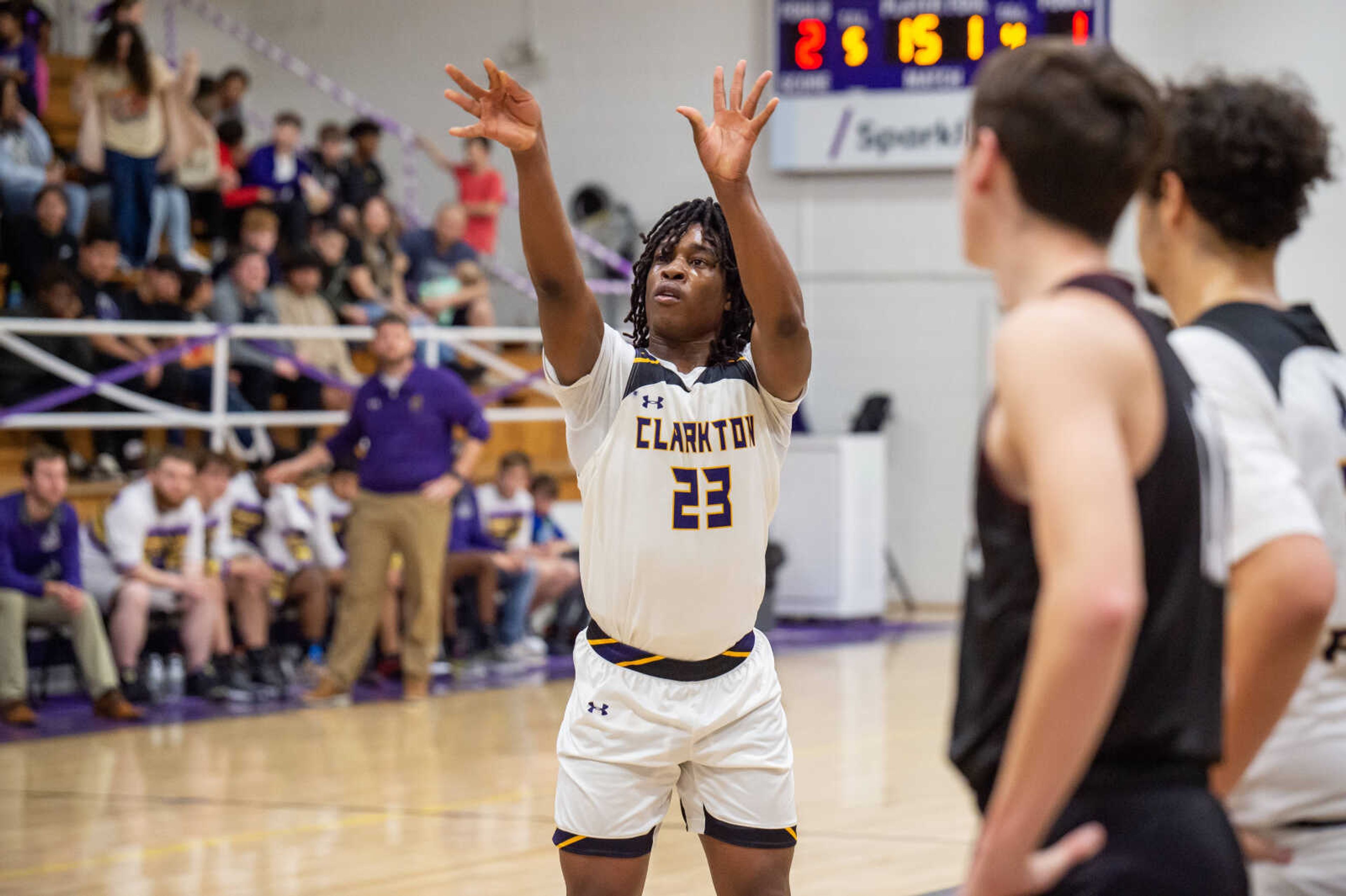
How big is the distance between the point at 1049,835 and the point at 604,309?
1347 cm

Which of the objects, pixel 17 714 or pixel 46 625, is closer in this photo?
pixel 17 714

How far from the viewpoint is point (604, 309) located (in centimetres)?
1514

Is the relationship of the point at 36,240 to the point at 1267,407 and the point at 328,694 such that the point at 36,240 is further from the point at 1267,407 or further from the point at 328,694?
the point at 1267,407

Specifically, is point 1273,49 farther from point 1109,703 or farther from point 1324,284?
point 1109,703

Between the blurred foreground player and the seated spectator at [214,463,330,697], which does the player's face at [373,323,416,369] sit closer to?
the seated spectator at [214,463,330,697]

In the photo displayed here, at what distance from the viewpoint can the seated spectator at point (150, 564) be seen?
30.7 feet

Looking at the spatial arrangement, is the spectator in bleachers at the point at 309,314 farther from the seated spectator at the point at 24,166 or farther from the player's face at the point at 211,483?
the player's face at the point at 211,483

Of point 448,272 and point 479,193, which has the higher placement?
point 479,193

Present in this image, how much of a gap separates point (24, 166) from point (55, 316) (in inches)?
78.8

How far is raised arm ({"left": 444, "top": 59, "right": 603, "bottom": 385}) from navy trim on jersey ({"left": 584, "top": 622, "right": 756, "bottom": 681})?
0.60m

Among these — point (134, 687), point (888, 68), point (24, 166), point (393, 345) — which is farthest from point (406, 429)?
point (888, 68)

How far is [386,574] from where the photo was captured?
10.0 meters

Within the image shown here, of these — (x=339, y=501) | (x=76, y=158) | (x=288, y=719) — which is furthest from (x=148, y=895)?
(x=76, y=158)

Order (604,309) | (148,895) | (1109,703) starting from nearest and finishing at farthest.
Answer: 1. (1109,703)
2. (148,895)
3. (604,309)
